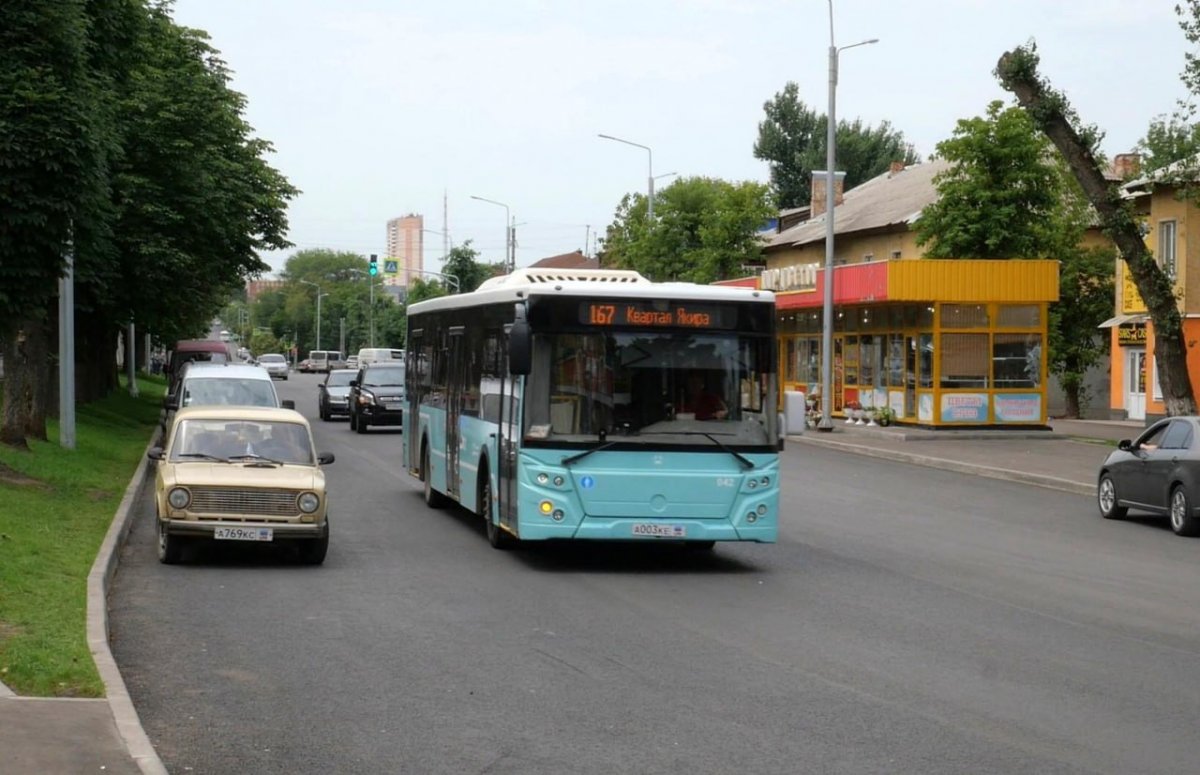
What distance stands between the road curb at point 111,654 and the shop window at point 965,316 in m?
27.3

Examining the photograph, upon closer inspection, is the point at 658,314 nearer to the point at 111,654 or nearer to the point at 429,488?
the point at 111,654

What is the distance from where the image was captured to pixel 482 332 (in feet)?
58.6

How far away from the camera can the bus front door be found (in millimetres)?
19047

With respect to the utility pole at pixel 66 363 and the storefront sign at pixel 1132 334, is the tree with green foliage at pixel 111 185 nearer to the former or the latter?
the utility pole at pixel 66 363

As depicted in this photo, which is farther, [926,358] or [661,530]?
[926,358]

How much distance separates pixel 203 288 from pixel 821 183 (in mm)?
41522

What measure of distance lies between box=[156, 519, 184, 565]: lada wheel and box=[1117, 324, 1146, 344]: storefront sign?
131 ft

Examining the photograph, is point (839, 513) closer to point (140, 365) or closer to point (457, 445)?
point (457, 445)

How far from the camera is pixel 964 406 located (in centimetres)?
4134

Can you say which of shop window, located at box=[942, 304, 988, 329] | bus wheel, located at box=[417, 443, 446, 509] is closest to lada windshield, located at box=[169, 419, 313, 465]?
bus wheel, located at box=[417, 443, 446, 509]

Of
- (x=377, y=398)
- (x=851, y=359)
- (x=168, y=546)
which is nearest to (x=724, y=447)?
(x=168, y=546)

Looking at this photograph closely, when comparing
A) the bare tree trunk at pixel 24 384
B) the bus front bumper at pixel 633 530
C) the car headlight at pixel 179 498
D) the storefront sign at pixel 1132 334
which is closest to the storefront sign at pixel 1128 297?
the storefront sign at pixel 1132 334

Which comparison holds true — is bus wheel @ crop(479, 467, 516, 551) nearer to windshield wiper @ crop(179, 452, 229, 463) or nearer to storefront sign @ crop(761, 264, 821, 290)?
windshield wiper @ crop(179, 452, 229, 463)

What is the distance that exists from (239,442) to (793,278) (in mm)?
35478
